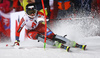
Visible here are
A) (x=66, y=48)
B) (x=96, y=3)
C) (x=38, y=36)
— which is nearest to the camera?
(x=66, y=48)

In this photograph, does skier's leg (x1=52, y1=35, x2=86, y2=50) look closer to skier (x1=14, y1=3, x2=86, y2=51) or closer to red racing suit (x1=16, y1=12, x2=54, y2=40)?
skier (x1=14, y1=3, x2=86, y2=51)

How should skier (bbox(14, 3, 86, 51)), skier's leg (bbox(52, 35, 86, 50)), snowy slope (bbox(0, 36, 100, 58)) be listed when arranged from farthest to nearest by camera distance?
skier (bbox(14, 3, 86, 51)) < skier's leg (bbox(52, 35, 86, 50)) < snowy slope (bbox(0, 36, 100, 58))

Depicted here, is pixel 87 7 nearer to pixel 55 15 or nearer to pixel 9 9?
pixel 55 15

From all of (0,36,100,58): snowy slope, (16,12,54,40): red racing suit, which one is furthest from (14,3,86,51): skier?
(0,36,100,58): snowy slope

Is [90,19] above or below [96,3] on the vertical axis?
below

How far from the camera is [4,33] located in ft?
10.9

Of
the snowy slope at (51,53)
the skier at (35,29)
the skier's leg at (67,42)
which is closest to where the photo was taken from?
the snowy slope at (51,53)

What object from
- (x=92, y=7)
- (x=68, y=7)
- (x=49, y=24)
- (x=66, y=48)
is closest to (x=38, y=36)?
(x=66, y=48)

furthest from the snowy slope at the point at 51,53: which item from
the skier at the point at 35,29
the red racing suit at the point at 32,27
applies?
the red racing suit at the point at 32,27

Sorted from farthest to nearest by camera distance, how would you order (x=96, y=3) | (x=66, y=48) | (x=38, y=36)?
(x=96, y=3), (x=38, y=36), (x=66, y=48)

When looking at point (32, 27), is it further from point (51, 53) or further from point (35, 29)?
point (51, 53)

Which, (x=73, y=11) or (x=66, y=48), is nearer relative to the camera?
(x=66, y=48)

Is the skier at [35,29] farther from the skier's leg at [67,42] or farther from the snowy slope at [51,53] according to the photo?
the snowy slope at [51,53]

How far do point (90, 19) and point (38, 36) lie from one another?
1705 mm
